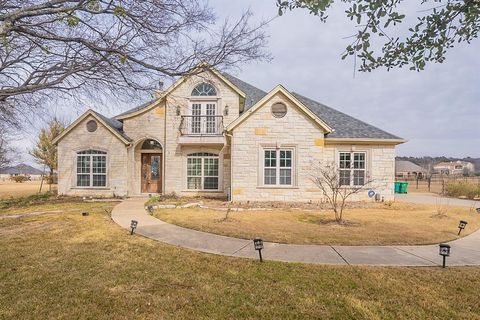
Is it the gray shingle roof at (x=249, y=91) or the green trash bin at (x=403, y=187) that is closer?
the gray shingle roof at (x=249, y=91)

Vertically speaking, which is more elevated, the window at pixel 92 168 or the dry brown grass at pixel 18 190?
the window at pixel 92 168

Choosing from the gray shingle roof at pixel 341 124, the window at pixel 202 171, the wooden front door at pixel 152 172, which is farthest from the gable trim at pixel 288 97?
the wooden front door at pixel 152 172

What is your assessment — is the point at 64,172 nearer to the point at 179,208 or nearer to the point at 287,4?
the point at 179,208

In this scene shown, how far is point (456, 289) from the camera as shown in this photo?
4449mm

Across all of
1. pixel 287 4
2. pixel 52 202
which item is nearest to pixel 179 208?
pixel 52 202

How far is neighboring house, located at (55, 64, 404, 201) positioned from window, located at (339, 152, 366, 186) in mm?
53

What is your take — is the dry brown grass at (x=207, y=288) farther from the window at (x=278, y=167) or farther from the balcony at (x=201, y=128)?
the balcony at (x=201, y=128)

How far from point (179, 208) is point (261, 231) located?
5.35 metres

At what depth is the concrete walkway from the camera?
5730 mm

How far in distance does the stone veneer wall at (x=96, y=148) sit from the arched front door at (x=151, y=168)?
4.19 ft

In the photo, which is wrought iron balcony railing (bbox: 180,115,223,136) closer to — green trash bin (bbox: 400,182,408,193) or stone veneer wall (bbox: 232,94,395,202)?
stone veneer wall (bbox: 232,94,395,202)

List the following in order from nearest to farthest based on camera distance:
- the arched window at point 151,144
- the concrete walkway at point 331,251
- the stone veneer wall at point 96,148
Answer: the concrete walkway at point 331,251
the stone veneer wall at point 96,148
the arched window at point 151,144

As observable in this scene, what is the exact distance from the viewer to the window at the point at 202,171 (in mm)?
17391

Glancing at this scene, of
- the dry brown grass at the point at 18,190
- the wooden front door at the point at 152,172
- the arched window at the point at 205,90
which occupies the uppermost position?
the arched window at the point at 205,90
